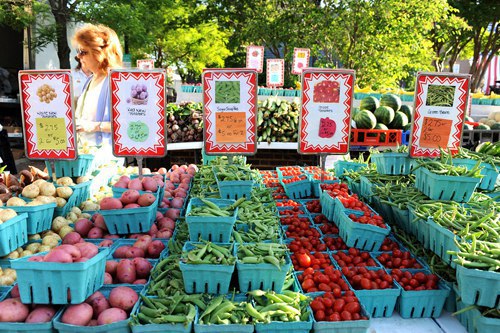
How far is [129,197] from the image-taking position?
357 cm

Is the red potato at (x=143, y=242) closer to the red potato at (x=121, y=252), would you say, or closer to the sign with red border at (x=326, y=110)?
the red potato at (x=121, y=252)

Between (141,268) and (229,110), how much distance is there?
178 centimetres

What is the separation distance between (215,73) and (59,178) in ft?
6.09

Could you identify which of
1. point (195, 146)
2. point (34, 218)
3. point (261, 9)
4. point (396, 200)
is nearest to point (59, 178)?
point (34, 218)

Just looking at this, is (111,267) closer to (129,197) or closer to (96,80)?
(129,197)

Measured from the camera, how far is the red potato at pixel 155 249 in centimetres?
330

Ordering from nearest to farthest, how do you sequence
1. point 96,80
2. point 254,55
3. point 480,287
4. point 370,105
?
point 480,287 < point 96,80 < point 370,105 < point 254,55

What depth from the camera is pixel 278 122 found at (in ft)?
26.5

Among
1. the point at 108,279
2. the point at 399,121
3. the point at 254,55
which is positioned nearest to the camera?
the point at 108,279

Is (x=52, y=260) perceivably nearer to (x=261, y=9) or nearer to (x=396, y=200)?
(x=396, y=200)

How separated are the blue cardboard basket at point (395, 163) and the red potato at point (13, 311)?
3440 mm

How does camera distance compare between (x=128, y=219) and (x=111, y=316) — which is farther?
(x=128, y=219)

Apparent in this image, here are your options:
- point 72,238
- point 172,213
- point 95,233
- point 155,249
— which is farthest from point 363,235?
point 72,238

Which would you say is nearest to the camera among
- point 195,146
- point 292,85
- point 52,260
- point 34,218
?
point 52,260
